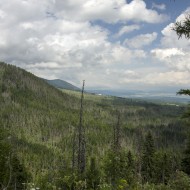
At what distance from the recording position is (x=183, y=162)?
4247 cm

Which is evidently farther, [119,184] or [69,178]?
[69,178]

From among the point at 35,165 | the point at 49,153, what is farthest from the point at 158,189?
the point at 49,153

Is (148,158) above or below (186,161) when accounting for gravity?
below

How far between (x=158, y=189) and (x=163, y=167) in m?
50.8

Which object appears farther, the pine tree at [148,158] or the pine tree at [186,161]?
the pine tree at [148,158]

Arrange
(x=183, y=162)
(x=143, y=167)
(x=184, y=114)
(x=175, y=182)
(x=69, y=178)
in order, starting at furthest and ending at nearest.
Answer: (x=143, y=167), (x=183, y=162), (x=69, y=178), (x=175, y=182), (x=184, y=114)

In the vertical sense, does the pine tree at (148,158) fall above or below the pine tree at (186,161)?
below

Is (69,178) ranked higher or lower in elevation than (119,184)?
Answer: lower

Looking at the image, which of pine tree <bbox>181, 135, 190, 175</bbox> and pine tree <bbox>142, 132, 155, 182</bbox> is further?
pine tree <bbox>142, 132, 155, 182</bbox>

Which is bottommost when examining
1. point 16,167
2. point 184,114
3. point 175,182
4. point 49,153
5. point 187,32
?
point 49,153

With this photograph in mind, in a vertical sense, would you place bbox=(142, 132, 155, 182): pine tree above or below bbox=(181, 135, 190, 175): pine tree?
below

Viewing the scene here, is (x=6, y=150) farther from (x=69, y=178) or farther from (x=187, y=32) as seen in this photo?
(x=187, y=32)

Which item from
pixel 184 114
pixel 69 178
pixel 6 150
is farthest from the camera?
pixel 6 150

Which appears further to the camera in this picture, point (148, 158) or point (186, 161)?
point (148, 158)
